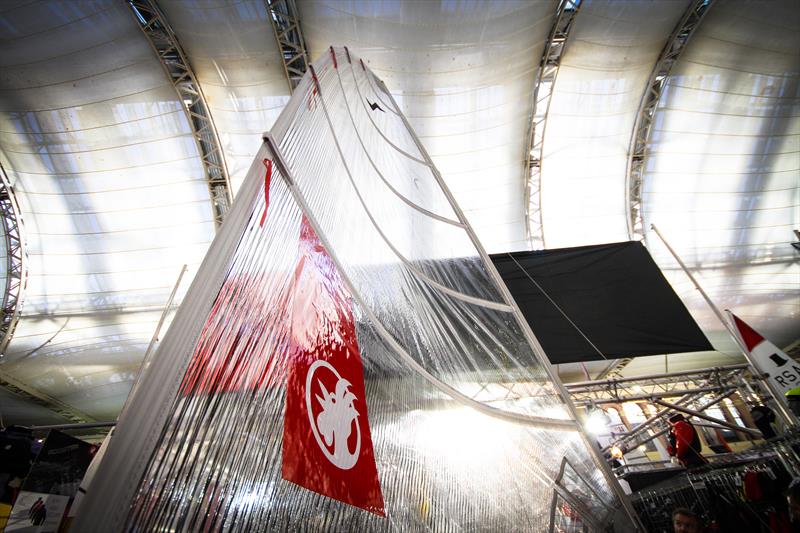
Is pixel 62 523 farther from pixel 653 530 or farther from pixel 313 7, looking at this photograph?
pixel 313 7

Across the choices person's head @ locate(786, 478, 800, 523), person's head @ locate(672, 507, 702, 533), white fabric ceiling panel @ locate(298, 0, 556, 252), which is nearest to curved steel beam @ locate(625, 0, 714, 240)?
white fabric ceiling panel @ locate(298, 0, 556, 252)

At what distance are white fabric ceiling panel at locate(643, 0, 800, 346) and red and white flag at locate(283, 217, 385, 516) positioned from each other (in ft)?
31.9

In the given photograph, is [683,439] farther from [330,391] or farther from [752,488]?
[330,391]

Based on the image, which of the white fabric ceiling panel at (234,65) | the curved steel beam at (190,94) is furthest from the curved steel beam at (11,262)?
the white fabric ceiling panel at (234,65)

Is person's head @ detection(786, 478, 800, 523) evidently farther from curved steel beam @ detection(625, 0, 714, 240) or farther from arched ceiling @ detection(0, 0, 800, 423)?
curved steel beam @ detection(625, 0, 714, 240)

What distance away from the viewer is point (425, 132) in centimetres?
800

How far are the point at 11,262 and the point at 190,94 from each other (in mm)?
5768

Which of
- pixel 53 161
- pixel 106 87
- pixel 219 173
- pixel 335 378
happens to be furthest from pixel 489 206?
pixel 53 161

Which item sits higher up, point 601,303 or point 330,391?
point 601,303

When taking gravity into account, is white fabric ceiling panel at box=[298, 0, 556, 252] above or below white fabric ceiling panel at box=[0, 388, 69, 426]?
above

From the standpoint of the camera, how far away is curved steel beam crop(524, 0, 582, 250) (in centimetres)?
662

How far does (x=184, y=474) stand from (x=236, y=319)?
9.0 inches

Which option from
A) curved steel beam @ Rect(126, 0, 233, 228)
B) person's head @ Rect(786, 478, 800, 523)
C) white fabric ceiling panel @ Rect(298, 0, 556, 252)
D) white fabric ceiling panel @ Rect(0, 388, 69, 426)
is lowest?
person's head @ Rect(786, 478, 800, 523)

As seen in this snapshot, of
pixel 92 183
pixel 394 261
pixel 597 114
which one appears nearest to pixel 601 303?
pixel 394 261
